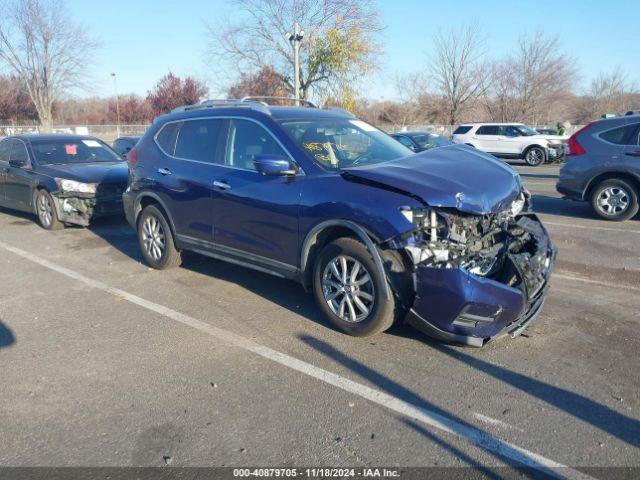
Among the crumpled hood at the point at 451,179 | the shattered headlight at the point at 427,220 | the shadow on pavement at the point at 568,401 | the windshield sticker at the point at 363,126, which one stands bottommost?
the shadow on pavement at the point at 568,401

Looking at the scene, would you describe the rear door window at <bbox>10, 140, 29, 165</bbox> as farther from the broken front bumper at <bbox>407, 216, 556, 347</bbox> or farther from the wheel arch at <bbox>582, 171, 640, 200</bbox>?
the wheel arch at <bbox>582, 171, 640, 200</bbox>

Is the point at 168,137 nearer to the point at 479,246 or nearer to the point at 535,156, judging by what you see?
the point at 479,246

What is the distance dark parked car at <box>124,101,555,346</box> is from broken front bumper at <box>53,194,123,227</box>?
10.7ft

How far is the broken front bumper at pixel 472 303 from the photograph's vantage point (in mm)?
3795

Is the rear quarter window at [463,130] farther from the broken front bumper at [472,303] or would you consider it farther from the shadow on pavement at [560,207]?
the broken front bumper at [472,303]

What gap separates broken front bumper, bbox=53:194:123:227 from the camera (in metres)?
8.68

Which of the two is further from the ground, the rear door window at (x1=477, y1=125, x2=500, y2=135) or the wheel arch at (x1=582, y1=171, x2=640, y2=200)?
the rear door window at (x1=477, y1=125, x2=500, y2=135)

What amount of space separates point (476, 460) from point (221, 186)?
3.50 m

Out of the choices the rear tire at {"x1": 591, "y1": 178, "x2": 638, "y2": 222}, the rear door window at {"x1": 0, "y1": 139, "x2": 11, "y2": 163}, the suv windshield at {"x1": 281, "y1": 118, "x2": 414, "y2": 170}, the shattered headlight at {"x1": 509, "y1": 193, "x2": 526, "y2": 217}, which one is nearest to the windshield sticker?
the suv windshield at {"x1": 281, "y1": 118, "x2": 414, "y2": 170}

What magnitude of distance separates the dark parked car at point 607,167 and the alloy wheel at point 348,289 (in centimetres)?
656

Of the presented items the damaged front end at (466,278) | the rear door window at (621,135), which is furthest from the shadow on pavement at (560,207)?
the damaged front end at (466,278)

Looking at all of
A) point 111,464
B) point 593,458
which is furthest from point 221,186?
point 593,458

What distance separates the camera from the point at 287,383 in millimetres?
3723

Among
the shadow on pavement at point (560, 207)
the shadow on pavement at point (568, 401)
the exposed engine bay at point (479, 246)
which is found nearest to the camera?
the shadow on pavement at point (568, 401)
